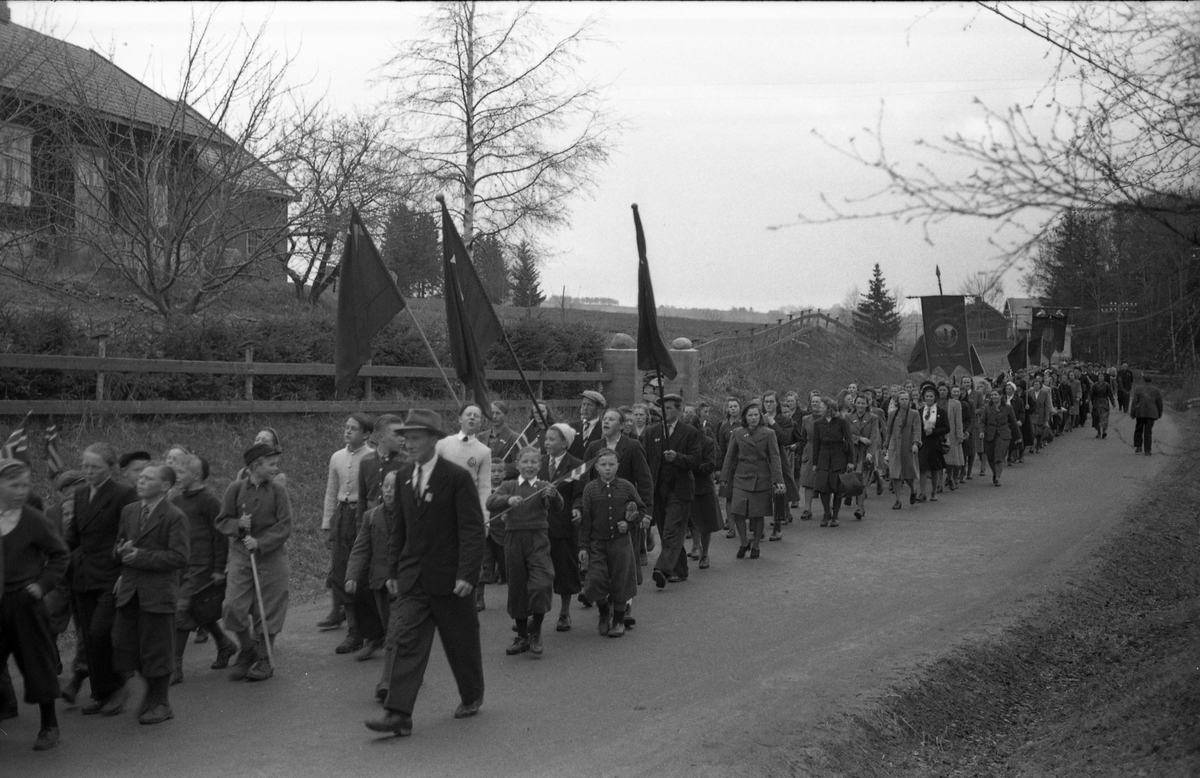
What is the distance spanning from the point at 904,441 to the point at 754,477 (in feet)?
18.9

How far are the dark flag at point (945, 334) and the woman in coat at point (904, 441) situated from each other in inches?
218

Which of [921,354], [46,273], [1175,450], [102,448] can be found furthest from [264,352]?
[921,354]

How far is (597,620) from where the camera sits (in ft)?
34.7

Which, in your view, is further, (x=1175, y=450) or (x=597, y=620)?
(x=597, y=620)

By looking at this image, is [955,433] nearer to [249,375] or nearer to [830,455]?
[830,455]

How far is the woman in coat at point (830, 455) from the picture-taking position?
1627 cm

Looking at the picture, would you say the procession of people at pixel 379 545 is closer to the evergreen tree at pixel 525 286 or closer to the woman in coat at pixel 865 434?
the woman in coat at pixel 865 434

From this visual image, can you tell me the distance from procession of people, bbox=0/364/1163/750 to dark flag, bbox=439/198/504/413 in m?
0.37

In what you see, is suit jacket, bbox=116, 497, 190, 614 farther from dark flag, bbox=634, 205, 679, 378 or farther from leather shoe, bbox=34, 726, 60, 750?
dark flag, bbox=634, 205, 679, 378

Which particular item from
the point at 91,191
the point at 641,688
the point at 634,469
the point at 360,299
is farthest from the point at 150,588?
the point at 91,191

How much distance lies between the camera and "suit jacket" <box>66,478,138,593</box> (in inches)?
301

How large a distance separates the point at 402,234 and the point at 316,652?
19417mm

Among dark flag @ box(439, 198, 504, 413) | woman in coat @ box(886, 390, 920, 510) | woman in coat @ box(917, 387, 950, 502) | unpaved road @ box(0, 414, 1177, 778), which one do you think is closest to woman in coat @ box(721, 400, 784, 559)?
unpaved road @ box(0, 414, 1177, 778)

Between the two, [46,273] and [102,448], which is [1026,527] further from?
[46,273]
